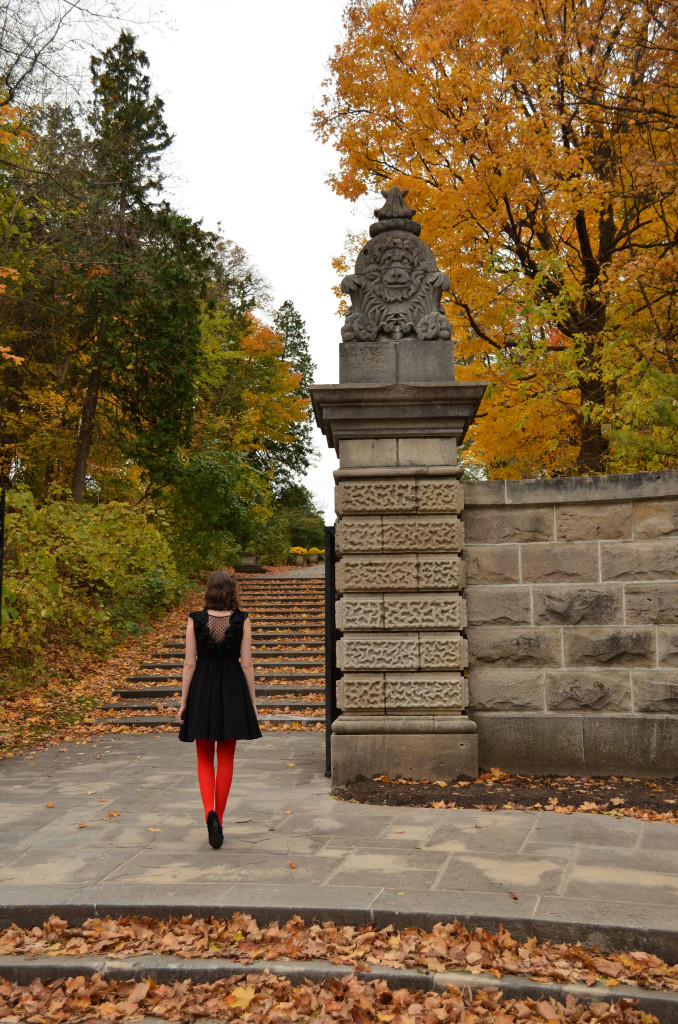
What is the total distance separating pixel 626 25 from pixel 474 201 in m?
3.20

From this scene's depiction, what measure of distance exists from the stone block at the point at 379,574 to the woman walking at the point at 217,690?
4.31 ft

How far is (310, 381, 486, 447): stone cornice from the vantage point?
21.8ft

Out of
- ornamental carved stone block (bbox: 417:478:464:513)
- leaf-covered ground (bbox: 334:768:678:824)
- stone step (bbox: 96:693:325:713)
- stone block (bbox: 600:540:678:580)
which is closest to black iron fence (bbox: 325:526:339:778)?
leaf-covered ground (bbox: 334:768:678:824)

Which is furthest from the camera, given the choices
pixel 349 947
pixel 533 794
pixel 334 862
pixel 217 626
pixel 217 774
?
pixel 533 794

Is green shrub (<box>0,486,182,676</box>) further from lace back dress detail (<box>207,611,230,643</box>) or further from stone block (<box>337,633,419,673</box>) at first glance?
lace back dress detail (<box>207,611,230,643</box>)

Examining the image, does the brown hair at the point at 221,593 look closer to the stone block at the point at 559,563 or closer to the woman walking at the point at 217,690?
the woman walking at the point at 217,690

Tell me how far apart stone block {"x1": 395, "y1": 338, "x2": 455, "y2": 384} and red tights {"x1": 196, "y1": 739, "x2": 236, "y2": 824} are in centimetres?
301

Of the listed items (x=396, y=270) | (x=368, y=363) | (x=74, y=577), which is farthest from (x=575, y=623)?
(x=74, y=577)

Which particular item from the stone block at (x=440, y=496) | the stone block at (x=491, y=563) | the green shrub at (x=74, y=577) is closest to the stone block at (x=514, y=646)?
the stone block at (x=491, y=563)

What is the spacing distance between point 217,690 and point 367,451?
2332 millimetres

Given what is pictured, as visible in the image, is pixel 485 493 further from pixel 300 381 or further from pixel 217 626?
pixel 300 381

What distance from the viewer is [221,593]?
552 cm

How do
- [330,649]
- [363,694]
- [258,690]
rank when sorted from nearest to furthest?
[363,694] → [330,649] → [258,690]

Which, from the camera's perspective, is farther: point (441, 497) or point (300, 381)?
point (300, 381)
